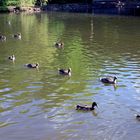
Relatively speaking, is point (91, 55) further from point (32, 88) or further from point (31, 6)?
point (31, 6)

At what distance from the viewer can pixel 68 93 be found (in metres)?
23.6

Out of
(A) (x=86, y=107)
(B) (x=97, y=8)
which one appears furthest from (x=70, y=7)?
(A) (x=86, y=107)

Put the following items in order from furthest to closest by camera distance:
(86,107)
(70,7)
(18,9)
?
(70,7) → (18,9) → (86,107)

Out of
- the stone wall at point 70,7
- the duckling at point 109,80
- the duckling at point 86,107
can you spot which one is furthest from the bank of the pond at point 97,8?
the duckling at point 86,107

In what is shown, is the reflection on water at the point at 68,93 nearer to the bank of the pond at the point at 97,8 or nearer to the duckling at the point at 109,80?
the duckling at the point at 109,80

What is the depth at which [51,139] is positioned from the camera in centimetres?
1723

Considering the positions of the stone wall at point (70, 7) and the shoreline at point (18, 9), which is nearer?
the shoreline at point (18, 9)

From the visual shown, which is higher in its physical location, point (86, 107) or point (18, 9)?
point (18, 9)

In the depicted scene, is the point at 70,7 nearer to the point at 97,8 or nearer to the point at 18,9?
the point at 97,8

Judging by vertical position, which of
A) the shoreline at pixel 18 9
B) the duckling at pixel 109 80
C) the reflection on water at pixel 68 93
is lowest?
the reflection on water at pixel 68 93

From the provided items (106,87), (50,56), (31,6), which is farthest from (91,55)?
(31,6)

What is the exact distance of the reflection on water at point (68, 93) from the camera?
18.2 meters

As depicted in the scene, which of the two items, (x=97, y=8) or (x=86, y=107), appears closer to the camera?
(x=86, y=107)

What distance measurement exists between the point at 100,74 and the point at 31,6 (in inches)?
3341
